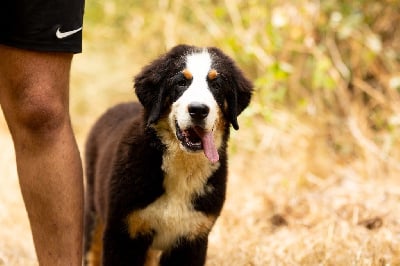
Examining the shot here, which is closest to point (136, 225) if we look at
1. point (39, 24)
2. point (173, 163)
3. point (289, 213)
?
point (173, 163)

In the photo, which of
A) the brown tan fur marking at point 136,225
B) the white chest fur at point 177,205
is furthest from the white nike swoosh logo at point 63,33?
the brown tan fur marking at point 136,225

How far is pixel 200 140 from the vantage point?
3.80 metres

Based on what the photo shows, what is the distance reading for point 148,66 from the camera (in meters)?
4.02

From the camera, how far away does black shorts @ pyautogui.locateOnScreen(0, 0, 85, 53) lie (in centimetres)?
306

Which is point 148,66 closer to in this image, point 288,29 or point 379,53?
point 288,29

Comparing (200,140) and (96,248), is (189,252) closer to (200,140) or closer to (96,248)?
(200,140)

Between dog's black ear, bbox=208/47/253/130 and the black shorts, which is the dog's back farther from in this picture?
the black shorts

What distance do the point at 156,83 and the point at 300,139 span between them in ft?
11.7

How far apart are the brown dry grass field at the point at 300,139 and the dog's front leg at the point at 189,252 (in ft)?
1.87

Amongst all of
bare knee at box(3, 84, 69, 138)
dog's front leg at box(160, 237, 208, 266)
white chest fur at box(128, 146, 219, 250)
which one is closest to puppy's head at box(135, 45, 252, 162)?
white chest fur at box(128, 146, 219, 250)

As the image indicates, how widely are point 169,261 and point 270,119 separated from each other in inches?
91.6

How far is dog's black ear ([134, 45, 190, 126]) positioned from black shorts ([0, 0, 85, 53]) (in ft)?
2.38

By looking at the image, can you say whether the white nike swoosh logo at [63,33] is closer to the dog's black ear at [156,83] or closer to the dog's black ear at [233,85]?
the dog's black ear at [156,83]

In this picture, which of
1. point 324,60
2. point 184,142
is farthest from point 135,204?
point 324,60
